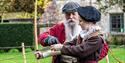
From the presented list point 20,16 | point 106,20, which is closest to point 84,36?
point 106,20

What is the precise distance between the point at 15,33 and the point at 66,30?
694 inches

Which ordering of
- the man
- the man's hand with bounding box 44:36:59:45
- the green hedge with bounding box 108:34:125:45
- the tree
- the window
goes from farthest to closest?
the tree
the window
the green hedge with bounding box 108:34:125:45
the man
the man's hand with bounding box 44:36:59:45

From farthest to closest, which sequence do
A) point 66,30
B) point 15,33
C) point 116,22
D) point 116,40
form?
point 116,22
point 116,40
point 15,33
point 66,30

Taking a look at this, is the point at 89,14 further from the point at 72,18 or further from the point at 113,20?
the point at 113,20

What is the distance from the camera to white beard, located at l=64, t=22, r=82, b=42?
523 centimetres

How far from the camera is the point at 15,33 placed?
22.9 metres

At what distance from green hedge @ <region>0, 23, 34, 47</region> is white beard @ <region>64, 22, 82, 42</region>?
1750cm

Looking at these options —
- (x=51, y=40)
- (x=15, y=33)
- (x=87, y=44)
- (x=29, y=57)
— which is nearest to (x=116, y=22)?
(x=15, y=33)

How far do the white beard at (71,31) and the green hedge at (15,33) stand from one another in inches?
689

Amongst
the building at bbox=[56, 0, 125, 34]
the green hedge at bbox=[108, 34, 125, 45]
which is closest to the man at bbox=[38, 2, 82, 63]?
the green hedge at bbox=[108, 34, 125, 45]

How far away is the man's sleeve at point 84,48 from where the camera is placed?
13.8 feet

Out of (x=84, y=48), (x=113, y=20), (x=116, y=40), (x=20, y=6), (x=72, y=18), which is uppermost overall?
(x=72, y=18)

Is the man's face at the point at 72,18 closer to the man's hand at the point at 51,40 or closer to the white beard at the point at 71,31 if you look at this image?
the white beard at the point at 71,31

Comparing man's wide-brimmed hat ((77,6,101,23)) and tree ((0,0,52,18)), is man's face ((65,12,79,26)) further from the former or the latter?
tree ((0,0,52,18))
